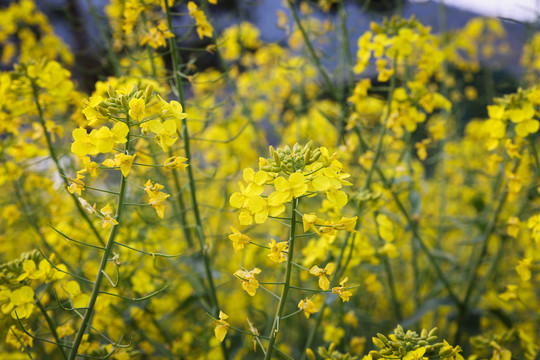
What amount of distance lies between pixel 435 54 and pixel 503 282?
216cm

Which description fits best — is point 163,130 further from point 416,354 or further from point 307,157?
point 416,354

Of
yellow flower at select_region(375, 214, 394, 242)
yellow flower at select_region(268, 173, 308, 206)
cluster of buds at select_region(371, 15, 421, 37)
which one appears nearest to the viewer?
yellow flower at select_region(268, 173, 308, 206)

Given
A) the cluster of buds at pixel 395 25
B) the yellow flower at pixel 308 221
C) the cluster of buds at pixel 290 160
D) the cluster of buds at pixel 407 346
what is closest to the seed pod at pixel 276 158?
the cluster of buds at pixel 290 160

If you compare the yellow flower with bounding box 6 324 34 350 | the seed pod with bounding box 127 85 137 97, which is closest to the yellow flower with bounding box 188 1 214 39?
the seed pod with bounding box 127 85 137 97

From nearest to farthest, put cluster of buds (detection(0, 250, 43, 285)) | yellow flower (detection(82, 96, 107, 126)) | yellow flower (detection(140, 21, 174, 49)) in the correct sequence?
yellow flower (detection(82, 96, 107, 126)) < cluster of buds (detection(0, 250, 43, 285)) < yellow flower (detection(140, 21, 174, 49))

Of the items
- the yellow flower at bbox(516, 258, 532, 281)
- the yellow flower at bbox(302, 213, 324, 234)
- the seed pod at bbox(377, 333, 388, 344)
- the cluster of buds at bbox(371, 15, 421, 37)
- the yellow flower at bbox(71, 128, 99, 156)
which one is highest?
the cluster of buds at bbox(371, 15, 421, 37)

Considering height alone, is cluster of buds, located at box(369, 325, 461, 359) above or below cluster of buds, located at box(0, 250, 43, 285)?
below

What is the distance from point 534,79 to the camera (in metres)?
3.08

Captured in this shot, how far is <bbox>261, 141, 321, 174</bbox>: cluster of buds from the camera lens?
1.03 metres

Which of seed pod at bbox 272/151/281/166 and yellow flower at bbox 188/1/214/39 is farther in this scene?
yellow flower at bbox 188/1/214/39

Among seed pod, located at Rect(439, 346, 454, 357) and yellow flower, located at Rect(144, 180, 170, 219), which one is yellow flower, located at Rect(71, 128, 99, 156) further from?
seed pod, located at Rect(439, 346, 454, 357)

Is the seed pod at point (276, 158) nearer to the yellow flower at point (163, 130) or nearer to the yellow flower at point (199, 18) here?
the yellow flower at point (163, 130)

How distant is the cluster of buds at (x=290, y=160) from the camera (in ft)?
3.38

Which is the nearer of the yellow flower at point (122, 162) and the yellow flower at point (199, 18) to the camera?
the yellow flower at point (122, 162)
